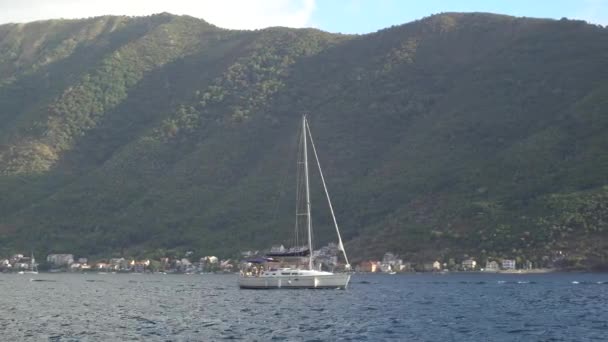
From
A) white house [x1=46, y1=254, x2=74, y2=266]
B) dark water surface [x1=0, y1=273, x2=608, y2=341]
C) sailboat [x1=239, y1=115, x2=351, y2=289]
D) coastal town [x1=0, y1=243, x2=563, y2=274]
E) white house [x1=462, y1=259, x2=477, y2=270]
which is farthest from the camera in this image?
white house [x1=46, y1=254, x2=74, y2=266]

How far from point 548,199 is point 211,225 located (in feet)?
201

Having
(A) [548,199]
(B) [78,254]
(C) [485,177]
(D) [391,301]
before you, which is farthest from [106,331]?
(B) [78,254]

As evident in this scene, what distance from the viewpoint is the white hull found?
11069cm

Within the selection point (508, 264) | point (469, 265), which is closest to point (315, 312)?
point (469, 265)

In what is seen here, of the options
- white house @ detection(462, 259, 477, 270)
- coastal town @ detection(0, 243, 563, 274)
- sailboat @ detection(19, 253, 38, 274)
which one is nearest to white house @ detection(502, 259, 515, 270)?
coastal town @ detection(0, 243, 563, 274)

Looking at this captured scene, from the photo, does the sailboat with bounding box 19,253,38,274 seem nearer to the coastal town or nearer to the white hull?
the coastal town

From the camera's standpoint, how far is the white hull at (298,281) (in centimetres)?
11069

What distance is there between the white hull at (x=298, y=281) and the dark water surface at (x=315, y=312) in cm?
146

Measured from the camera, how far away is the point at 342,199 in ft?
615

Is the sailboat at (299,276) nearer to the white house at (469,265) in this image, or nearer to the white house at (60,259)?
the white house at (469,265)

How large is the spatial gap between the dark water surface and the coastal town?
2090 centimetres

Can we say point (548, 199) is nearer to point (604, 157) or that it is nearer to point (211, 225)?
point (604, 157)

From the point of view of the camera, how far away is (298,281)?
4414 inches

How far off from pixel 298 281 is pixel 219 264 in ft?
217
